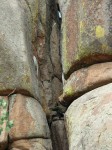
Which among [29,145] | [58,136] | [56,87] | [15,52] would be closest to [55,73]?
[56,87]

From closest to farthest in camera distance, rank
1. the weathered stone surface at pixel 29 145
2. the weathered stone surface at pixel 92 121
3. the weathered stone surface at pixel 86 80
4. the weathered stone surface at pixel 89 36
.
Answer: the weathered stone surface at pixel 92 121 < the weathered stone surface at pixel 86 80 < the weathered stone surface at pixel 89 36 < the weathered stone surface at pixel 29 145

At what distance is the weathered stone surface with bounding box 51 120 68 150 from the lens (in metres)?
7.25

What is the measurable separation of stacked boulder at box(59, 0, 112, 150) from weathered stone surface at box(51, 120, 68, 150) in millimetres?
1186

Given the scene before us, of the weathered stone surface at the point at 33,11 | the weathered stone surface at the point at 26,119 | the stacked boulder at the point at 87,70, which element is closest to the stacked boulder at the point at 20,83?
the weathered stone surface at the point at 26,119

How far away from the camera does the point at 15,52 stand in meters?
6.84

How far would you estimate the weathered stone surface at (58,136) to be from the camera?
7246mm

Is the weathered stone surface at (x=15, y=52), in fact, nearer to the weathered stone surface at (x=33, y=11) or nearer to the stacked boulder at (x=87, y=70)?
the weathered stone surface at (x=33, y=11)

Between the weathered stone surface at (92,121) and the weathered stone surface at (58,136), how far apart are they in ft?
5.16

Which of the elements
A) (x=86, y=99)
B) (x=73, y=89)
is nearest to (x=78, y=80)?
(x=73, y=89)

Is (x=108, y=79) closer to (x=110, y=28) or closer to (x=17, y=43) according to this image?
(x=110, y=28)

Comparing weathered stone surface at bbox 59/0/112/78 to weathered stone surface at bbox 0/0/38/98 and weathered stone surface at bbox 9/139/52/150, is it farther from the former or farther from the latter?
weathered stone surface at bbox 9/139/52/150

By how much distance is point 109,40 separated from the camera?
571cm

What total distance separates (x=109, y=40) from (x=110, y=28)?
0.16 m

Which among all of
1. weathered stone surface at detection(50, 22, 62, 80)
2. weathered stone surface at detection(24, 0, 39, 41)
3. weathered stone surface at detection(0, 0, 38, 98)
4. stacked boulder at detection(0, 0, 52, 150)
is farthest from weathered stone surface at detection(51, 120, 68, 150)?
weathered stone surface at detection(24, 0, 39, 41)
